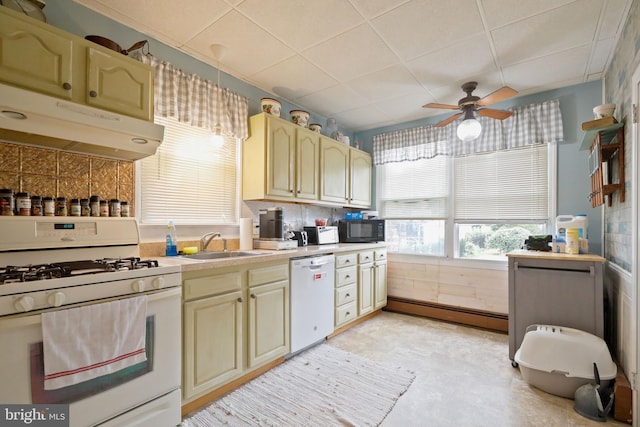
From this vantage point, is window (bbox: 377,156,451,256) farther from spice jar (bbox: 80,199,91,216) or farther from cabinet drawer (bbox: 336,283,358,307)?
spice jar (bbox: 80,199,91,216)

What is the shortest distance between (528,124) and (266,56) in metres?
2.69

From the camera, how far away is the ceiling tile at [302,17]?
1.87 metres

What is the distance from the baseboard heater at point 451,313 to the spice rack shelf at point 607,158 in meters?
1.52

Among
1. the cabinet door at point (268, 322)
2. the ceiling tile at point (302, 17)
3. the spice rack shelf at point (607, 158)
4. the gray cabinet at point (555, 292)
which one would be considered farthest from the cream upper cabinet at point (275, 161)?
the spice rack shelf at point (607, 158)

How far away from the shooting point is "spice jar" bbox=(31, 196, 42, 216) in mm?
1615

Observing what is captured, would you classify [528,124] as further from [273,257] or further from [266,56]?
[273,257]

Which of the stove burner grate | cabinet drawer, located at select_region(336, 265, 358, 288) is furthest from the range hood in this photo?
cabinet drawer, located at select_region(336, 265, 358, 288)

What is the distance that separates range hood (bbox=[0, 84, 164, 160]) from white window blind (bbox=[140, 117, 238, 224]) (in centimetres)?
35

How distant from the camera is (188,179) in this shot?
8.21ft

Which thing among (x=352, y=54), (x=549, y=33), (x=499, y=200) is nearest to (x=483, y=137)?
(x=499, y=200)

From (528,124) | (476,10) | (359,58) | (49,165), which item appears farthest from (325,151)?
(49,165)

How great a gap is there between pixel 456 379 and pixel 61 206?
2.90m

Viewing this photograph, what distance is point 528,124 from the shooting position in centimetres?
306

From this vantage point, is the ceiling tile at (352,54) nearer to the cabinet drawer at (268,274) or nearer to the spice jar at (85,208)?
the cabinet drawer at (268,274)
